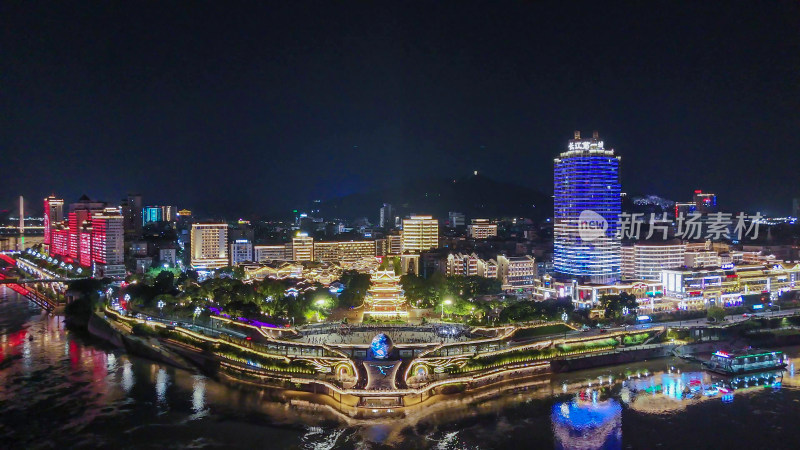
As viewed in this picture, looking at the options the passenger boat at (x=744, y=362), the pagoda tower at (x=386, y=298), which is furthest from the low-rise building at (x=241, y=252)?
the passenger boat at (x=744, y=362)

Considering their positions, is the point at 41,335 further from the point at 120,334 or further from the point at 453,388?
the point at 453,388

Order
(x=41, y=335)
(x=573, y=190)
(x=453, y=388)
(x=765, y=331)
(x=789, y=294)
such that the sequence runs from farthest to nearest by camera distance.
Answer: (x=573, y=190) → (x=789, y=294) → (x=41, y=335) → (x=765, y=331) → (x=453, y=388)

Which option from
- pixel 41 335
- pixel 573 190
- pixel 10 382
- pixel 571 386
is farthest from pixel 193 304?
pixel 573 190

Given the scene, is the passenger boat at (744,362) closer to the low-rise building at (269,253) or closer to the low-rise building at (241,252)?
the low-rise building at (269,253)

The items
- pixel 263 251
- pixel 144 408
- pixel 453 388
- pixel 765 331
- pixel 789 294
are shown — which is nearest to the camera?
pixel 144 408

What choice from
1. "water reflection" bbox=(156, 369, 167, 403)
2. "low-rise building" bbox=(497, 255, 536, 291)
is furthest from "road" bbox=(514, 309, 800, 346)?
"water reflection" bbox=(156, 369, 167, 403)

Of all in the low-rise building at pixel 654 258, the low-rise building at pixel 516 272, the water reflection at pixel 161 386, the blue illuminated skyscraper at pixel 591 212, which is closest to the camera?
the water reflection at pixel 161 386
